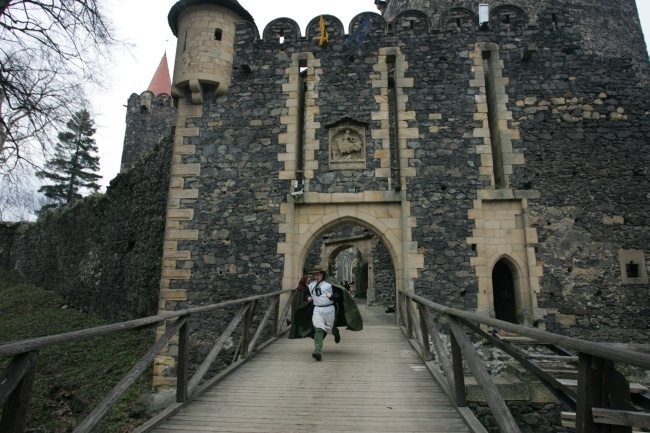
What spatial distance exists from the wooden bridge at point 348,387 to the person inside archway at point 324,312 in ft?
1.16

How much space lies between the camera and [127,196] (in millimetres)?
13281

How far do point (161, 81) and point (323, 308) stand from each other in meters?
25.8

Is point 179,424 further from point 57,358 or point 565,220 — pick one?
point 57,358

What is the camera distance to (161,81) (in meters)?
27.0

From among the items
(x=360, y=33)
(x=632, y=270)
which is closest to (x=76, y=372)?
(x=360, y=33)

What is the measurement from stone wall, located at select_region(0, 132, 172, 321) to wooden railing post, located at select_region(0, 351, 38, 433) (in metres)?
9.12

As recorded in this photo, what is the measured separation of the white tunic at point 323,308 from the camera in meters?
5.55

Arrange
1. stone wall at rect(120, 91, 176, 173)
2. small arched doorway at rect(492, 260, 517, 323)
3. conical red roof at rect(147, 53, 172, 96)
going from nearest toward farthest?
small arched doorway at rect(492, 260, 517, 323) → stone wall at rect(120, 91, 176, 173) → conical red roof at rect(147, 53, 172, 96)

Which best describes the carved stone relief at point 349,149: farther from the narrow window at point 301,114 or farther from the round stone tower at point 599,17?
the round stone tower at point 599,17

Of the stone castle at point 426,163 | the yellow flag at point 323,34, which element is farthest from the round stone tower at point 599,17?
the yellow flag at point 323,34

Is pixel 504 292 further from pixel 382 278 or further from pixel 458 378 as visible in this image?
pixel 382 278

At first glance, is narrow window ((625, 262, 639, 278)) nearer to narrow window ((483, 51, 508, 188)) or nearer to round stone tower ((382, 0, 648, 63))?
narrow window ((483, 51, 508, 188))

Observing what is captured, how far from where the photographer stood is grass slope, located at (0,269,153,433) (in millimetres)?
7590

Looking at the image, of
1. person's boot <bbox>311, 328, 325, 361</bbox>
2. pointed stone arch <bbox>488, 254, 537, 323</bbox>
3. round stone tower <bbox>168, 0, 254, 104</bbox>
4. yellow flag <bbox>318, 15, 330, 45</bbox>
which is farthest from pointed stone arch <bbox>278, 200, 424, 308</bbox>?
yellow flag <bbox>318, 15, 330, 45</bbox>
